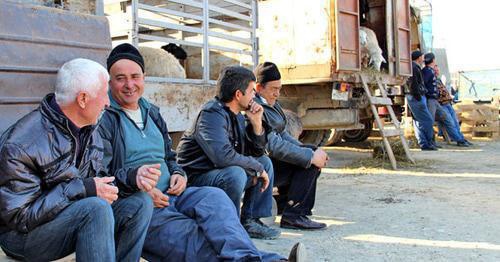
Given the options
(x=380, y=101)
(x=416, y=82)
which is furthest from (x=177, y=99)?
(x=416, y=82)

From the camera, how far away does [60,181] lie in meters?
1.98

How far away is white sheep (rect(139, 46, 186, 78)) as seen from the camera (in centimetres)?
473

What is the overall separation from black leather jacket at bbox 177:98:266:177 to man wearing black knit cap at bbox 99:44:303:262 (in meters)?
0.35

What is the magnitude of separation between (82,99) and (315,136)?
7.00 metres

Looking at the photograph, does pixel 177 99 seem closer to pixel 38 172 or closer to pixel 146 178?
pixel 146 178

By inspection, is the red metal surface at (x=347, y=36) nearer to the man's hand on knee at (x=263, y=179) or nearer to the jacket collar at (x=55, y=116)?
the man's hand on knee at (x=263, y=179)

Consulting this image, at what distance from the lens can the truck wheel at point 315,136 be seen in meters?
8.78

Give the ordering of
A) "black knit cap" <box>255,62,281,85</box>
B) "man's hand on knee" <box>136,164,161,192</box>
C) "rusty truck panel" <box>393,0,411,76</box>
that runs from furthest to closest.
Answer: "rusty truck panel" <box>393,0,411,76</box> → "black knit cap" <box>255,62,281,85</box> → "man's hand on knee" <box>136,164,161,192</box>

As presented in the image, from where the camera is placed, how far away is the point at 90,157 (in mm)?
2172

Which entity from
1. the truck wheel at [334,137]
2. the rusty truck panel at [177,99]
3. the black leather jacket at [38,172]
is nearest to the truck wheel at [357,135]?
the truck wheel at [334,137]

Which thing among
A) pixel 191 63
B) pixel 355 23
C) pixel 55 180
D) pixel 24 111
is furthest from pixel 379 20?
pixel 55 180

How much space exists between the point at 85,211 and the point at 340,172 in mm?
5482

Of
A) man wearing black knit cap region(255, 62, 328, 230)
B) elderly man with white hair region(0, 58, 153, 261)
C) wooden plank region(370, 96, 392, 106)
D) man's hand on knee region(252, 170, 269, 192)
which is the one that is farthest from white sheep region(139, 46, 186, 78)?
wooden plank region(370, 96, 392, 106)

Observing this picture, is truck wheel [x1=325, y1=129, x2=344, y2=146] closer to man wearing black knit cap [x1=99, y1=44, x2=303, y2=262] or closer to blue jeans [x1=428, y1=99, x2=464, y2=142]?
blue jeans [x1=428, y1=99, x2=464, y2=142]
